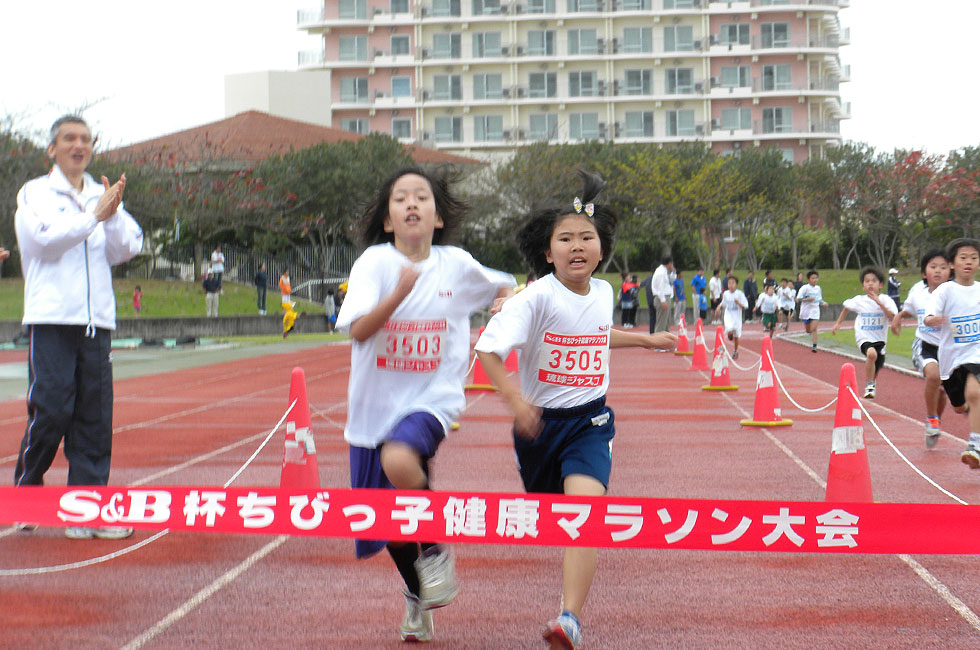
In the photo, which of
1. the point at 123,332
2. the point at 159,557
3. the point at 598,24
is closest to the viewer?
the point at 159,557

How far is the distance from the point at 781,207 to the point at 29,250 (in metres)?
59.1

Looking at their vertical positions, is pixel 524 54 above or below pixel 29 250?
above

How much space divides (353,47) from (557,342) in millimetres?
81210

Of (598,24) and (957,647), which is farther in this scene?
(598,24)

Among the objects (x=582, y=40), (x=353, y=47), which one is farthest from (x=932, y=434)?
(x=353, y=47)

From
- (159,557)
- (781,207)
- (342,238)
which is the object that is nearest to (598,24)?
(781,207)

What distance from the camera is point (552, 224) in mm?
4742

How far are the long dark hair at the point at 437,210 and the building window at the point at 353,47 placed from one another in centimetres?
8050

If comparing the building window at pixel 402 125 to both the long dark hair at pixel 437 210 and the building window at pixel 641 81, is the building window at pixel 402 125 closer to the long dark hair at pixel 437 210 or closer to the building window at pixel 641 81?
the building window at pixel 641 81

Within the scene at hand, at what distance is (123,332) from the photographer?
31156 mm

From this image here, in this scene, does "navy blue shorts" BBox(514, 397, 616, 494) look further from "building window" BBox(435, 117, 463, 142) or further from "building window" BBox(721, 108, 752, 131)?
"building window" BBox(721, 108, 752, 131)

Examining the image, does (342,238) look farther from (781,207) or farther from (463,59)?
(463,59)

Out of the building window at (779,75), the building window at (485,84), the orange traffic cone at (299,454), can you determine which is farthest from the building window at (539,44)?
the orange traffic cone at (299,454)

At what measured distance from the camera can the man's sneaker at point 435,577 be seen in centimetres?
412
